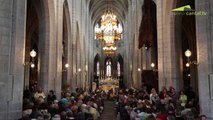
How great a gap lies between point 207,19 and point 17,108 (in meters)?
7.90

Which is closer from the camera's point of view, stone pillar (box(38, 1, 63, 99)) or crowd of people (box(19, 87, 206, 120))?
crowd of people (box(19, 87, 206, 120))

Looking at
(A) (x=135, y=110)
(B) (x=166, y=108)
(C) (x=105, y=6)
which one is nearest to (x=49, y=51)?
(A) (x=135, y=110)

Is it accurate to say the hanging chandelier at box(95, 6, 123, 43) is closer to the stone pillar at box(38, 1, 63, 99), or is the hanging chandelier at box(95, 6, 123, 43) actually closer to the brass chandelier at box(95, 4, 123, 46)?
the brass chandelier at box(95, 4, 123, 46)

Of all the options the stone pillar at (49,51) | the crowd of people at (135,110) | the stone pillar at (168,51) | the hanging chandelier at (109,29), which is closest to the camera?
the crowd of people at (135,110)

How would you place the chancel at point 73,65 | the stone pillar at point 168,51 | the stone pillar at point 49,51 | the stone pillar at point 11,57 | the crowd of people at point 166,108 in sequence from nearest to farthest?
the stone pillar at point 11,57
the chancel at point 73,65
the crowd of people at point 166,108
the stone pillar at point 168,51
the stone pillar at point 49,51

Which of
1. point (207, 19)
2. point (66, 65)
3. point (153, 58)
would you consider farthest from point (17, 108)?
point (153, 58)

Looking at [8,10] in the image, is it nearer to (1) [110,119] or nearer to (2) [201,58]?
(2) [201,58]

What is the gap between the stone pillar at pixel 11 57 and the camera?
29.0 feet

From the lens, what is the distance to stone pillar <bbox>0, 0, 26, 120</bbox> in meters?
8.85

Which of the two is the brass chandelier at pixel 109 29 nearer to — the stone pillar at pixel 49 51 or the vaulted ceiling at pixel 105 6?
the vaulted ceiling at pixel 105 6

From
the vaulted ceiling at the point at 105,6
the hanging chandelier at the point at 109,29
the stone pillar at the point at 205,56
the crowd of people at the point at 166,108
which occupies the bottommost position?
the crowd of people at the point at 166,108

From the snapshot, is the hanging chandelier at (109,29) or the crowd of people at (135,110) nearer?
the crowd of people at (135,110)

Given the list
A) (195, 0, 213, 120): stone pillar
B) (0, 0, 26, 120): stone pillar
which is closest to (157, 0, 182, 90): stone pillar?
(195, 0, 213, 120): stone pillar

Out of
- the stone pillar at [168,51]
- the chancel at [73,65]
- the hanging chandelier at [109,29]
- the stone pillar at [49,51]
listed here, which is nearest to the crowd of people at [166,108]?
the chancel at [73,65]
